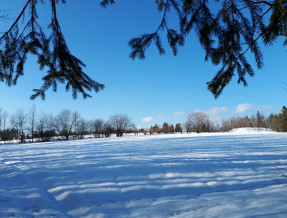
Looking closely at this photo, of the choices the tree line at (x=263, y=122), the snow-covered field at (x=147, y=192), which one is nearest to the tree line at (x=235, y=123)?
the tree line at (x=263, y=122)

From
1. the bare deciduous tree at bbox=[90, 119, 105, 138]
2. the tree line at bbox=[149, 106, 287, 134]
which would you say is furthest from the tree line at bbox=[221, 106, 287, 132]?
the bare deciduous tree at bbox=[90, 119, 105, 138]

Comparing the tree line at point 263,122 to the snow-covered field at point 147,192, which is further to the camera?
the tree line at point 263,122

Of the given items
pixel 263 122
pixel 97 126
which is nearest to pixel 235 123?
pixel 263 122

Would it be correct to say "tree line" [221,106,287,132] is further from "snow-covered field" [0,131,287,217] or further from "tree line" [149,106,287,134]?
"snow-covered field" [0,131,287,217]

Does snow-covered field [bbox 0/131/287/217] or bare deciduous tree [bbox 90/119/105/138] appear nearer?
snow-covered field [bbox 0/131/287/217]

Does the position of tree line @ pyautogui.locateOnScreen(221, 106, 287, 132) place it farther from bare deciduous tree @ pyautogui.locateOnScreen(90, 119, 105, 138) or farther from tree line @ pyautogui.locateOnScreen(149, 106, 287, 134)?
bare deciduous tree @ pyautogui.locateOnScreen(90, 119, 105, 138)

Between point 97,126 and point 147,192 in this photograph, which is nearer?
point 147,192

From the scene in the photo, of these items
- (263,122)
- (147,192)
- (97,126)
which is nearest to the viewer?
(147,192)

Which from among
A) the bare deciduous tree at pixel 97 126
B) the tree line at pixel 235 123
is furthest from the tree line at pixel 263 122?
the bare deciduous tree at pixel 97 126

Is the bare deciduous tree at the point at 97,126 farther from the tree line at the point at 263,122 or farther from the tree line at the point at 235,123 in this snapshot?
the tree line at the point at 263,122

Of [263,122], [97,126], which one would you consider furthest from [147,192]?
[263,122]

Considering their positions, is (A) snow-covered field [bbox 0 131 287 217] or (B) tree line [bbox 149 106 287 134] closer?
(A) snow-covered field [bbox 0 131 287 217]

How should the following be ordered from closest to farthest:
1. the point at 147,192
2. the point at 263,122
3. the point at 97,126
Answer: the point at 147,192, the point at 97,126, the point at 263,122

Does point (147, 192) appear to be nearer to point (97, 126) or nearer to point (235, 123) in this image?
point (97, 126)
